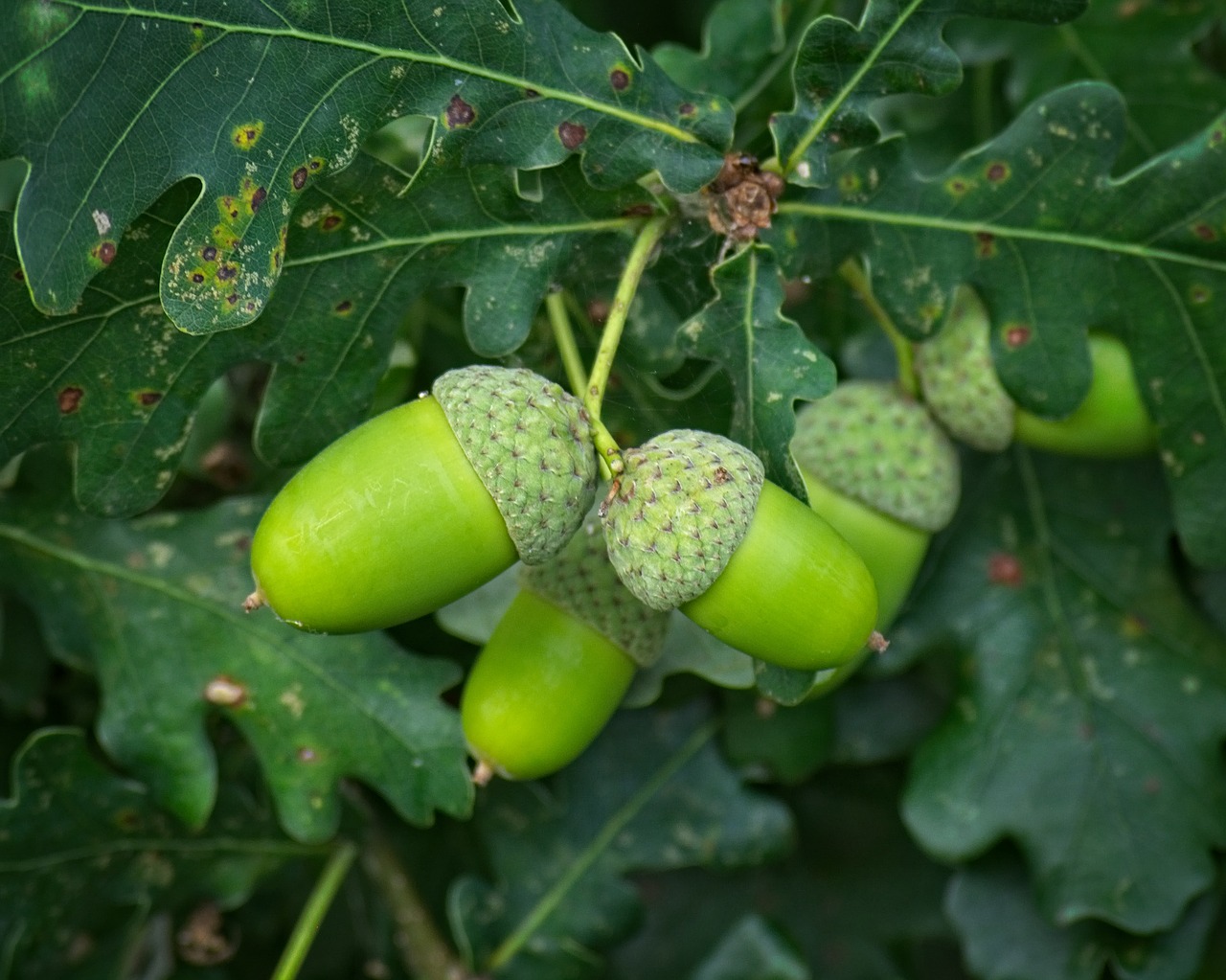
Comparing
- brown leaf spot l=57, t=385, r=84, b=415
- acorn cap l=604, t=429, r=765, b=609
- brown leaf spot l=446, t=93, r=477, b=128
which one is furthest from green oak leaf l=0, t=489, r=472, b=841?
brown leaf spot l=446, t=93, r=477, b=128

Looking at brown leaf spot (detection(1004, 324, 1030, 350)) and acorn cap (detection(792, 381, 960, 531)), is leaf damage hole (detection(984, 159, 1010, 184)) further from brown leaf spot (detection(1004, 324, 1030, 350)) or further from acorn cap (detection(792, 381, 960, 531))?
acorn cap (detection(792, 381, 960, 531))

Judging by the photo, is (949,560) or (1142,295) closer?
(1142,295)

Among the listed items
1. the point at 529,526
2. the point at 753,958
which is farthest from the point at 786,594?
the point at 753,958

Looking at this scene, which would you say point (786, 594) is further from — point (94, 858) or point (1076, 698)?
point (94, 858)

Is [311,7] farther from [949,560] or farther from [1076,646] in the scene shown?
[1076,646]

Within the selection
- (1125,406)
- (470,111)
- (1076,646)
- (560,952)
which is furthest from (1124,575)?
(470,111)

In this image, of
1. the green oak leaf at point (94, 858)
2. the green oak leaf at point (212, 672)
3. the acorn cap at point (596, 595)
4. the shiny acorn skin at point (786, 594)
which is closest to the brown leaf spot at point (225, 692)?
the green oak leaf at point (212, 672)
